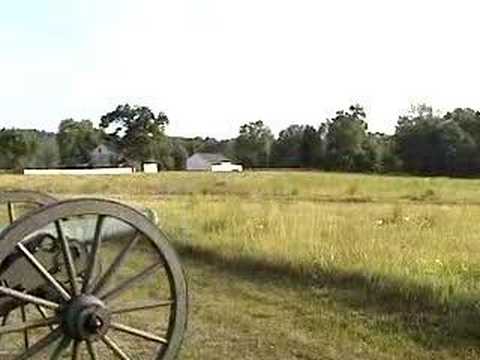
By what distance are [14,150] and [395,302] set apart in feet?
329

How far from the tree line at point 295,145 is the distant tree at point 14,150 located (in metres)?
0.12

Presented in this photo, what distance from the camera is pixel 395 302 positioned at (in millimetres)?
9023

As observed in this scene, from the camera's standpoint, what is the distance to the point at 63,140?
12094 centimetres

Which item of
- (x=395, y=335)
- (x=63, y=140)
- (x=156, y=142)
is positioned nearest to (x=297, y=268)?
(x=395, y=335)

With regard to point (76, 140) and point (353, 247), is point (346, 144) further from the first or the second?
point (353, 247)

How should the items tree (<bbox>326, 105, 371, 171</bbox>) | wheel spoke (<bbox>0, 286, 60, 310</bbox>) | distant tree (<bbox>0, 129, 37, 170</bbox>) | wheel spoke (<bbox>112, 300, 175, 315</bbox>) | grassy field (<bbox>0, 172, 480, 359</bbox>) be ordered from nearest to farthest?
wheel spoke (<bbox>0, 286, 60, 310</bbox>) < wheel spoke (<bbox>112, 300, 175, 315</bbox>) < grassy field (<bbox>0, 172, 480, 359</bbox>) < tree (<bbox>326, 105, 371, 171</bbox>) < distant tree (<bbox>0, 129, 37, 170</bbox>)

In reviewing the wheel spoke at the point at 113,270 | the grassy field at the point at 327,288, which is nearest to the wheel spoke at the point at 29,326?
the wheel spoke at the point at 113,270

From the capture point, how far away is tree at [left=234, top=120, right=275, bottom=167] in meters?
116

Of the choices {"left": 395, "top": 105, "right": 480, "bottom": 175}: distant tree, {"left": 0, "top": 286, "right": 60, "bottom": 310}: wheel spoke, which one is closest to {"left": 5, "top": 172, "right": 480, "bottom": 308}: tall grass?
{"left": 0, "top": 286, "right": 60, "bottom": 310}: wheel spoke

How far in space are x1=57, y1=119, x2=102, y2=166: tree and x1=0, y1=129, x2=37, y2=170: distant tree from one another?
14.5m

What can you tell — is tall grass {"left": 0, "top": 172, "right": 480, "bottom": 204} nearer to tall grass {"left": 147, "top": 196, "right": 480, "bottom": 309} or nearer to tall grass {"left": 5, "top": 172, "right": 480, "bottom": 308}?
tall grass {"left": 5, "top": 172, "right": 480, "bottom": 308}

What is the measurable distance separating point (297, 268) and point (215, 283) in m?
1.13

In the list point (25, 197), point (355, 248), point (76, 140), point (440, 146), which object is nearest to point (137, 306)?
point (25, 197)

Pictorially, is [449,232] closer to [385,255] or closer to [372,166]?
[385,255]
